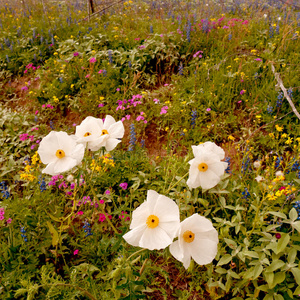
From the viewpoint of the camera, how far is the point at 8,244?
5.47 feet

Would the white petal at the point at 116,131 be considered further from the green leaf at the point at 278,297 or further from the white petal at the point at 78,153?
the green leaf at the point at 278,297

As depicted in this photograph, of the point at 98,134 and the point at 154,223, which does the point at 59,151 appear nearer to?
the point at 98,134

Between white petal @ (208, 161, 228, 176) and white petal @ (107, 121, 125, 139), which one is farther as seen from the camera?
white petal @ (107, 121, 125, 139)

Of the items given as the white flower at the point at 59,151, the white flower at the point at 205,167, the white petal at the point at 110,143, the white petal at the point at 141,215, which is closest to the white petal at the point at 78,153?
the white flower at the point at 59,151

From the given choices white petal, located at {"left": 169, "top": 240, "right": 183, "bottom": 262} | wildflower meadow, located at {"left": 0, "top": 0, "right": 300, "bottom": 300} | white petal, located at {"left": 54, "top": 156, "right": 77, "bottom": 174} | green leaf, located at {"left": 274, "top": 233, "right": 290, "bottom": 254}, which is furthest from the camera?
green leaf, located at {"left": 274, "top": 233, "right": 290, "bottom": 254}

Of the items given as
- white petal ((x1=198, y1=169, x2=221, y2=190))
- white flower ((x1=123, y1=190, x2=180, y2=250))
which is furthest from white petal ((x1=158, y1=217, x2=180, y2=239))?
white petal ((x1=198, y1=169, x2=221, y2=190))

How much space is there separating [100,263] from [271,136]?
1.65m

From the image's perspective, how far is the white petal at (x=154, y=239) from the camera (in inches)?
34.0

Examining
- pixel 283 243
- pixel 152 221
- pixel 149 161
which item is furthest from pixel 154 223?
pixel 149 161

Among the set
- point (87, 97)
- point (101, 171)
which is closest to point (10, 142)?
point (87, 97)

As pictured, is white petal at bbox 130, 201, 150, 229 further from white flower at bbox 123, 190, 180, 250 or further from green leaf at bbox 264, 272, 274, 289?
green leaf at bbox 264, 272, 274, 289

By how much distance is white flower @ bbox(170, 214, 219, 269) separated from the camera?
892 mm

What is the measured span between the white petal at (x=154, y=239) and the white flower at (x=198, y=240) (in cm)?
4

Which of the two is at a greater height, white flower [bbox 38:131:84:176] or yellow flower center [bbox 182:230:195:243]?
white flower [bbox 38:131:84:176]
